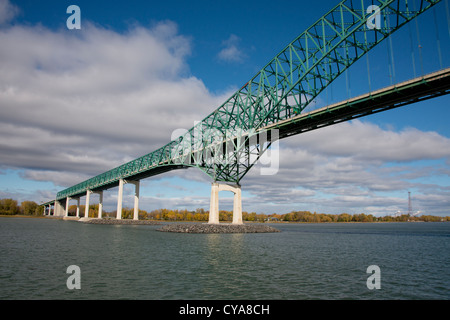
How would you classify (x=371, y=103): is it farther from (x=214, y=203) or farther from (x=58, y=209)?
(x=58, y=209)

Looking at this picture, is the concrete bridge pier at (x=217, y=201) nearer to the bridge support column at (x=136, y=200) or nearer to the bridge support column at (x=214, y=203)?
the bridge support column at (x=214, y=203)

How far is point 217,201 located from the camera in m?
55.2

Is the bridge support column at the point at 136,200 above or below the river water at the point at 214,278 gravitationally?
above

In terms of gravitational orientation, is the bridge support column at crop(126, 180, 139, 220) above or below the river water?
above

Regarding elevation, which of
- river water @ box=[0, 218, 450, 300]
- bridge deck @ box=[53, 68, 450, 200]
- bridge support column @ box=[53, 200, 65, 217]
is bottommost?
river water @ box=[0, 218, 450, 300]

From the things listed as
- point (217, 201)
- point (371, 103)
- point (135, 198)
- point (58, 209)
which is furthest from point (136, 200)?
point (58, 209)

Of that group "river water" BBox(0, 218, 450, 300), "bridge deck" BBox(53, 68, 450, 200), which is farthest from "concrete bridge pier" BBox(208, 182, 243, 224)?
"river water" BBox(0, 218, 450, 300)

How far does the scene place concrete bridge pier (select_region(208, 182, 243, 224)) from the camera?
55247 mm

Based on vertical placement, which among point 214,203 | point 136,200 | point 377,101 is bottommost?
point 214,203

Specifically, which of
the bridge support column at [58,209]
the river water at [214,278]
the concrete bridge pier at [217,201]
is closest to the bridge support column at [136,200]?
the concrete bridge pier at [217,201]

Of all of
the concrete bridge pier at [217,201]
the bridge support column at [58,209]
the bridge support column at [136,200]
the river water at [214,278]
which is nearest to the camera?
the river water at [214,278]

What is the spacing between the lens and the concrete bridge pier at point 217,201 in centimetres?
5525

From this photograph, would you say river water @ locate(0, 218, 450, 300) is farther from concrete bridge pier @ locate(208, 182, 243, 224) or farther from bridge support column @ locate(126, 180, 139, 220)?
bridge support column @ locate(126, 180, 139, 220)
